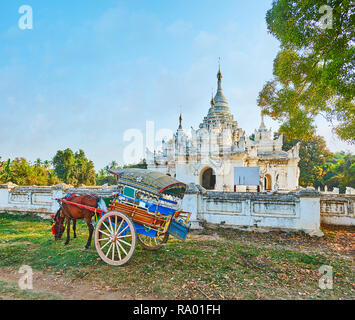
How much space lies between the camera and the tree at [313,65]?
20.2ft

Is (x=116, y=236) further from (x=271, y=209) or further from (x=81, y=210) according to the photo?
(x=271, y=209)

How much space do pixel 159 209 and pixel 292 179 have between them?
22.0 meters

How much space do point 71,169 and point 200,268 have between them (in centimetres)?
4375

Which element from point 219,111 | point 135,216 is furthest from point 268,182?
point 135,216

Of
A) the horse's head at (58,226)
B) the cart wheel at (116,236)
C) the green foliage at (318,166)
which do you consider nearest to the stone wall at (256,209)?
the cart wheel at (116,236)

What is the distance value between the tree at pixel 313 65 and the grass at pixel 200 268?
4.77 metres

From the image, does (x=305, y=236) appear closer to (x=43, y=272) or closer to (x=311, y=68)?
(x=311, y=68)

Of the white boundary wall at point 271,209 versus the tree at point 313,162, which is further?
the tree at point 313,162

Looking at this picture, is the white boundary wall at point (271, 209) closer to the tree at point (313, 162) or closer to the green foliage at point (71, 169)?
the tree at point (313, 162)

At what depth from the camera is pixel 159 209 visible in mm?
5621

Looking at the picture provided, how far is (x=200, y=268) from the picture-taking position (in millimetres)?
5148

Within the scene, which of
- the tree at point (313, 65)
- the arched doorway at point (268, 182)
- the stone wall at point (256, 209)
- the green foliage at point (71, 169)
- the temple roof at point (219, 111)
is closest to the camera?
the tree at point (313, 65)

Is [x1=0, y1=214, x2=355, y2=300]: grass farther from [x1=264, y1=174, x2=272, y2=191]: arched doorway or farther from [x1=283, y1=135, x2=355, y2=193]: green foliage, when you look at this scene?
[x1=283, y1=135, x2=355, y2=193]: green foliage
